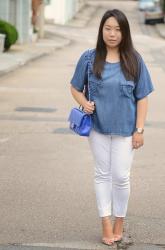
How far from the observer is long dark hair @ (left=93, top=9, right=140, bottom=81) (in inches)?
184

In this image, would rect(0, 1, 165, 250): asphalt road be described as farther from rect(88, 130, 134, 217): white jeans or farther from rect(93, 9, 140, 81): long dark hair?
rect(93, 9, 140, 81): long dark hair

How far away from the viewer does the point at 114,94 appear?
15.4ft

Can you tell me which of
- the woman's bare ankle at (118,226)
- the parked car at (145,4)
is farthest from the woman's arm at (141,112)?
the parked car at (145,4)

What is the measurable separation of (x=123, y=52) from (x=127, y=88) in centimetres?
27

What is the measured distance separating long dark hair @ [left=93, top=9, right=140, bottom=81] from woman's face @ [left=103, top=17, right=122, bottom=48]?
0.02m

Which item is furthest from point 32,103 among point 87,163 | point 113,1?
point 113,1

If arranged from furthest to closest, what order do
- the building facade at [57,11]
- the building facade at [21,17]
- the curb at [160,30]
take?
the building facade at [57,11] → the curb at [160,30] → the building facade at [21,17]

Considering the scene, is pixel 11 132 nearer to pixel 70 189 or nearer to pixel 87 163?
pixel 87 163

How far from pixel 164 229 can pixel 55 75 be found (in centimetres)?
1466

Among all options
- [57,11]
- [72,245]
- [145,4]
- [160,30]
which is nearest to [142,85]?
[72,245]

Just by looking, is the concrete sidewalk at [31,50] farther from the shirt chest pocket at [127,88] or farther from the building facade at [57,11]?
the shirt chest pocket at [127,88]

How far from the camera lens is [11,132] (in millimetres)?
10453

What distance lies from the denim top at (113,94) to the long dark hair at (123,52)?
37mm

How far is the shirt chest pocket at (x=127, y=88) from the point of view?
4.66m
